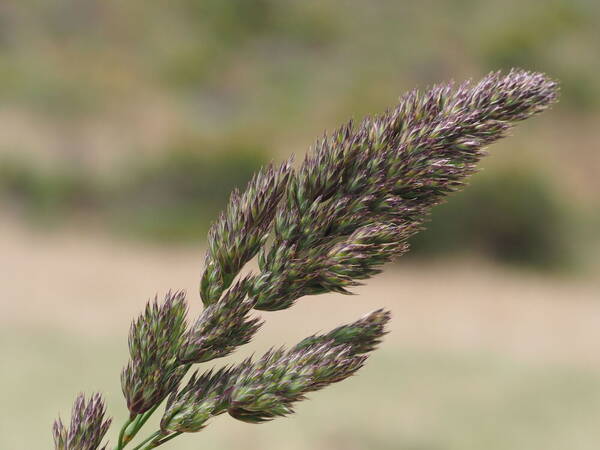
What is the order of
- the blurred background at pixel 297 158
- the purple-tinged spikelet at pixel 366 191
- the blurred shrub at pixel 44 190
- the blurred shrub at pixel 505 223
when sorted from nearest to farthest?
the purple-tinged spikelet at pixel 366 191
the blurred background at pixel 297 158
the blurred shrub at pixel 505 223
the blurred shrub at pixel 44 190

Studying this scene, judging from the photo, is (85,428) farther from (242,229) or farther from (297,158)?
(297,158)

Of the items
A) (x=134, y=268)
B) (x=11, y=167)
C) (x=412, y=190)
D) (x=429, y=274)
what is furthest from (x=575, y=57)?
(x=412, y=190)

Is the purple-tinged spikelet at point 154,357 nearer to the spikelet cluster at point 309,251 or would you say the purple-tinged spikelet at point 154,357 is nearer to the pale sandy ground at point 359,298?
the spikelet cluster at point 309,251

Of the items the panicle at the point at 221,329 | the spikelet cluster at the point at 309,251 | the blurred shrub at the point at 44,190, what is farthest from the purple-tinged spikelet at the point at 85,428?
the blurred shrub at the point at 44,190

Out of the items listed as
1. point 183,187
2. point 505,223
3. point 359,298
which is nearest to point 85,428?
point 359,298

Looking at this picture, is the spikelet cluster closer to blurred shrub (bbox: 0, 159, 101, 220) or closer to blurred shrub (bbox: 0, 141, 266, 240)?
blurred shrub (bbox: 0, 141, 266, 240)

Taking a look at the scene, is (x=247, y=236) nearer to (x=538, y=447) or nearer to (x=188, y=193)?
(x=538, y=447)

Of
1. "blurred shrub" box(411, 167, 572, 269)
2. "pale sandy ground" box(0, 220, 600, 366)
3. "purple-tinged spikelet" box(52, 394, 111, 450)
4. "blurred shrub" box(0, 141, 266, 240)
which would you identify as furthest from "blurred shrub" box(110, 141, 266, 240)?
"purple-tinged spikelet" box(52, 394, 111, 450)
